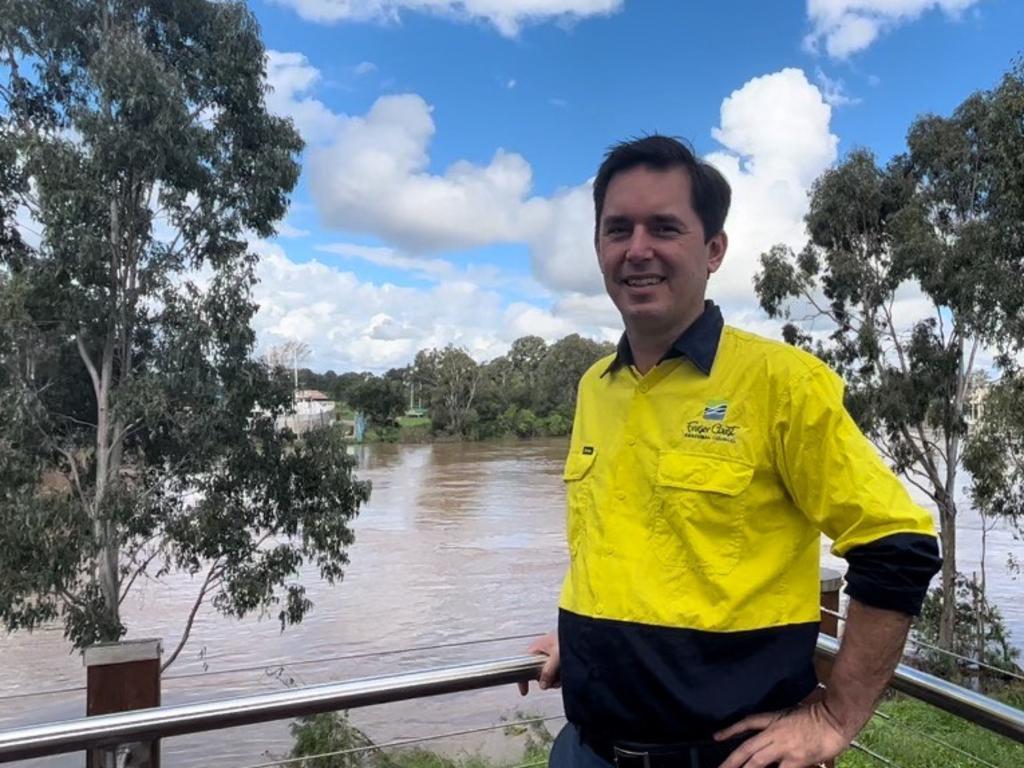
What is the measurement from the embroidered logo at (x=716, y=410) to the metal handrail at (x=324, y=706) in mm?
397

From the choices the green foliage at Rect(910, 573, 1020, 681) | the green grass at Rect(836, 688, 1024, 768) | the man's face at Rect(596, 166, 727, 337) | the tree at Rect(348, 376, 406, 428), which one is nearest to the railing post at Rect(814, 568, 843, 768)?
the man's face at Rect(596, 166, 727, 337)

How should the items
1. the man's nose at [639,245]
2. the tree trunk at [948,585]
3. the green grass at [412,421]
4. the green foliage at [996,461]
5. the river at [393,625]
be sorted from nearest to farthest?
the man's nose at [639,245], the river at [393,625], the green foliage at [996,461], the tree trunk at [948,585], the green grass at [412,421]

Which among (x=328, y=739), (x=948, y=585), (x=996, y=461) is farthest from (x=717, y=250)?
(x=948, y=585)

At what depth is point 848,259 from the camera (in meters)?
10.2

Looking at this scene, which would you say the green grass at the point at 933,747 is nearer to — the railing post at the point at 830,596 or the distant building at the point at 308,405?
the railing post at the point at 830,596

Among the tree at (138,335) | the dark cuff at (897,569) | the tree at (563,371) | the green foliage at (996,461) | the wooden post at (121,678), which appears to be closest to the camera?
the dark cuff at (897,569)

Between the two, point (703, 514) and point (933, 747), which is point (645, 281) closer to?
point (703, 514)

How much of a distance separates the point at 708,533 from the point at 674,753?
267mm

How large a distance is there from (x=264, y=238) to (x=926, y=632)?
8.19 metres

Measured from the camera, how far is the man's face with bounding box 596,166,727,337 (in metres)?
1.09

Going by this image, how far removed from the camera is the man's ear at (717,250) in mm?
1136

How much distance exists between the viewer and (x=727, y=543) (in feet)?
3.20

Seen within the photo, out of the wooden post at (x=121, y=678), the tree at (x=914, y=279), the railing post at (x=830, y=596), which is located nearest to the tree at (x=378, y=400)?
the tree at (x=914, y=279)

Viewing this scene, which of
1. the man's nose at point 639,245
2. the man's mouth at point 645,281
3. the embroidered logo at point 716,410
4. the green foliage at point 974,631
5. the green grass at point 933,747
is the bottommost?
the green foliage at point 974,631
